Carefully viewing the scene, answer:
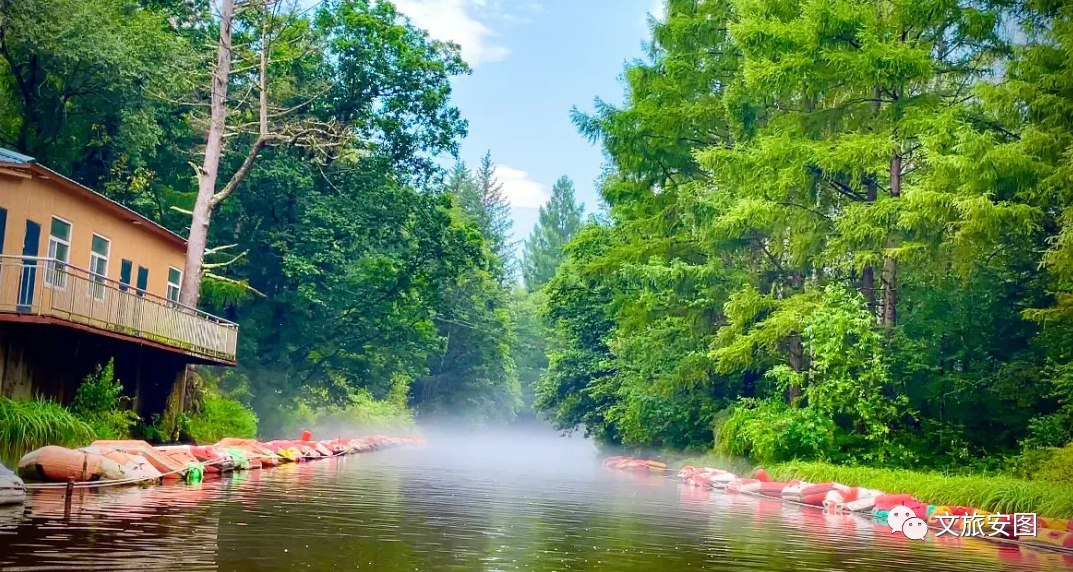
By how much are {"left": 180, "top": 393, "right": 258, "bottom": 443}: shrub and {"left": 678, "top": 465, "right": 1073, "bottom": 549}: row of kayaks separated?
48.1ft

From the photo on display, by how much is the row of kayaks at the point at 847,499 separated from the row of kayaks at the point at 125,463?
1270 centimetres

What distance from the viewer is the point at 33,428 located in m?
20.5

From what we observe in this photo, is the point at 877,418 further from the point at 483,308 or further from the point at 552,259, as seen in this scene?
the point at 552,259

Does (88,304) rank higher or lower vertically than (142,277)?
lower

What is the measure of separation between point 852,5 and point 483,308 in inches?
2446

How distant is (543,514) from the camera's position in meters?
19.9

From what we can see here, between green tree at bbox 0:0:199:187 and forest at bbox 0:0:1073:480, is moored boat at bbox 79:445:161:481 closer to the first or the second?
forest at bbox 0:0:1073:480

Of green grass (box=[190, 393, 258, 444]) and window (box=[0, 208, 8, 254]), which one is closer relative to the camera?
window (box=[0, 208, 8, 254])

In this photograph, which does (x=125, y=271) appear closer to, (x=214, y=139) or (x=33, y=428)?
(x=214, y=139)

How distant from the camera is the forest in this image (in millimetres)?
28297

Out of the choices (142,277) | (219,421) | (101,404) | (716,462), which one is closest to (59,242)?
(101,404)

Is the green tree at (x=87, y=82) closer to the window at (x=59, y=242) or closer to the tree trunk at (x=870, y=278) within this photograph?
the window at (x=59, y=242)
